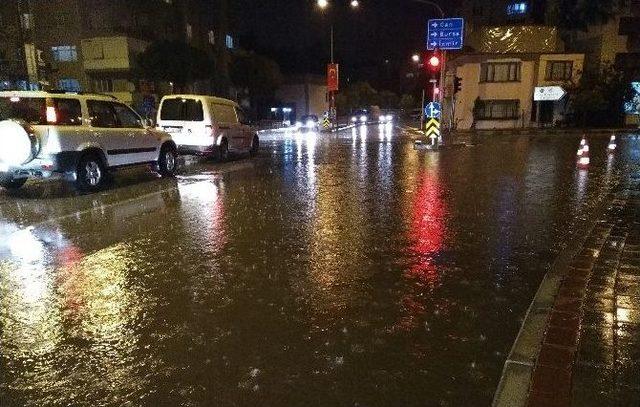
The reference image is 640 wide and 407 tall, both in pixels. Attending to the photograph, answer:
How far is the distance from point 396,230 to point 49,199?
7.29m

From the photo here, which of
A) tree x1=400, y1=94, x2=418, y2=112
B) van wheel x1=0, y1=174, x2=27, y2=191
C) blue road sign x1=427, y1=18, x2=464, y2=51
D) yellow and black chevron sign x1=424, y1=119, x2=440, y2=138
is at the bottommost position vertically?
van wheel x1=0, y1=174, x2=27, y2=191

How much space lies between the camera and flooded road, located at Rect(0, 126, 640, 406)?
360cm

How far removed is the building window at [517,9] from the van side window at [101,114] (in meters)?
59.1

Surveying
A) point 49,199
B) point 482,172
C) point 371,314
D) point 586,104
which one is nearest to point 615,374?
point 371,314

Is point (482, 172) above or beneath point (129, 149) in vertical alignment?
beneath

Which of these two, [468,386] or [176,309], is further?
[176,309]

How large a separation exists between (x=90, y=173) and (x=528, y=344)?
10.0 metres

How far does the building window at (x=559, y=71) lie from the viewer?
41.3 meters

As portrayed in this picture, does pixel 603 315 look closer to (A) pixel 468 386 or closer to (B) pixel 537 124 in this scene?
(A) pixel 468 386

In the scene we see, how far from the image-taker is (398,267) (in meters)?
6.05

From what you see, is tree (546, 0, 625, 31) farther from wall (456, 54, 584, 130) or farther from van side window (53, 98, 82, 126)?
van side window (53, 98, 82, 126)

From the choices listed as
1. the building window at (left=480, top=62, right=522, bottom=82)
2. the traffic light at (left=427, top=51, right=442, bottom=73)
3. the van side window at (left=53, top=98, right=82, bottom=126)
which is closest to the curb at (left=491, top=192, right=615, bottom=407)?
the van side window at (left=53, top=98, right=82, bottom=126)

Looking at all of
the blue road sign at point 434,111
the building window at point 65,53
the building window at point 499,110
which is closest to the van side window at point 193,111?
the blue road sign at point 434,111

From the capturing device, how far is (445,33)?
23.3m
